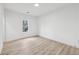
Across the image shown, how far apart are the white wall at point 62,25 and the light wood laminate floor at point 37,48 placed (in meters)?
0.10

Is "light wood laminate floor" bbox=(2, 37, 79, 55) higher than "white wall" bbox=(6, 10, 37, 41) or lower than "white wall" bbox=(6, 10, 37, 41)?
lower

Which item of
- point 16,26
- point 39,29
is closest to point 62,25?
point 39,29

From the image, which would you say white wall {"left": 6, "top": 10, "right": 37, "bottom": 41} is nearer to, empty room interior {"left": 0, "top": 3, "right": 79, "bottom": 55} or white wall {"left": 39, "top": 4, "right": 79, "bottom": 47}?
empty room interior {"left": 0, "top": 3, "right": 79, "bottom": 55}

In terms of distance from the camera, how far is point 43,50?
1.57m

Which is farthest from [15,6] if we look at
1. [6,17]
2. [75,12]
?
[75,12]

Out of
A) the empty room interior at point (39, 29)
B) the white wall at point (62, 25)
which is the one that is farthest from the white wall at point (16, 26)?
the white wall at point (62, 25)

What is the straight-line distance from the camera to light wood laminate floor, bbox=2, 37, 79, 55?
1501mm

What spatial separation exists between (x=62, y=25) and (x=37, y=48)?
1.95ft

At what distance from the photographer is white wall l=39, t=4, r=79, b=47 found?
155 cm

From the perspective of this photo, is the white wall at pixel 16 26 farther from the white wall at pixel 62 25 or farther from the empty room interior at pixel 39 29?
the white wall at pixel 62 25

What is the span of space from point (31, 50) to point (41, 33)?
368mm

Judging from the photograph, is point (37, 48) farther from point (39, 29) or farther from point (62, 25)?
point (62, 25)

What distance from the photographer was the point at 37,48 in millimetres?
1614

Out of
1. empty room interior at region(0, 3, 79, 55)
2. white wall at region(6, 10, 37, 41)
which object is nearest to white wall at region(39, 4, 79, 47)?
empty room interior at region(0, 3, 79, 55)
